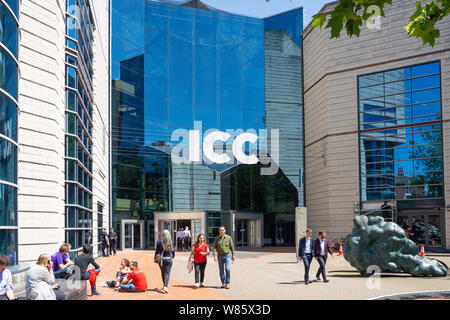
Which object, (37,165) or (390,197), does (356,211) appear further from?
(37,165)

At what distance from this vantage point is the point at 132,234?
37906 millimetres

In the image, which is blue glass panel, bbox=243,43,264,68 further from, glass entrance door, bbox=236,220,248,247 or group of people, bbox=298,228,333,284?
group of people, bbox=298,228,333,284

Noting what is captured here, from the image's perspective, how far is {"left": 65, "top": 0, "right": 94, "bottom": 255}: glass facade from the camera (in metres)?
18.2

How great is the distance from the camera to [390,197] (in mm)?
34844

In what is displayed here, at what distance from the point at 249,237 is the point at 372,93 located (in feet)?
48.5

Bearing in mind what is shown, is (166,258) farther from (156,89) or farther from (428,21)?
(156,89)

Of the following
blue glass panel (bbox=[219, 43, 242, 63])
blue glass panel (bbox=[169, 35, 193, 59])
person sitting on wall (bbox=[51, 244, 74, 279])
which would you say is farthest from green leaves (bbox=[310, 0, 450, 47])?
blue glass panel (bbox=[219, 43, 242, 63])

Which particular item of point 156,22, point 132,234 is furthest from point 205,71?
point 132,234

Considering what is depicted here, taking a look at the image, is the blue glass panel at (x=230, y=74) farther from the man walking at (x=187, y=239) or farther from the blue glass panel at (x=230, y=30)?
the man walking at (x=187, y=239)

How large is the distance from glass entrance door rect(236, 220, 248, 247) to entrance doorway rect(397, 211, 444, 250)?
12.3 meters

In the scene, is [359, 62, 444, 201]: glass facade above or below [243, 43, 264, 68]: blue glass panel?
below

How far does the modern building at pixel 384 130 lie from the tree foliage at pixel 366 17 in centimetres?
2798

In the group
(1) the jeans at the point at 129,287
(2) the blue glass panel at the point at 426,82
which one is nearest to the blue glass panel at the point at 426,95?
(2) the blue glass panel at the point at 426,82
